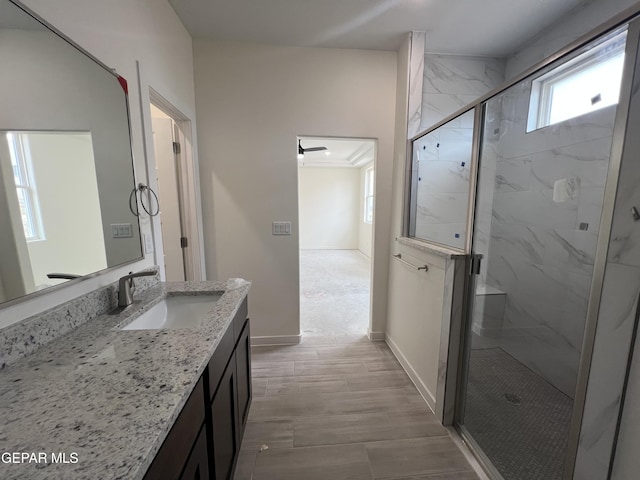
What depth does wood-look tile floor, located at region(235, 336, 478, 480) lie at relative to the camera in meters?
1.34

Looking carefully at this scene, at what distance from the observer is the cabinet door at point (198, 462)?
2.33 ft

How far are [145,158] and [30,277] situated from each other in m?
0.88

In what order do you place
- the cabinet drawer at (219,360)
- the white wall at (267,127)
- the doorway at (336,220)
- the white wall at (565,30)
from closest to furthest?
the cabinet drawer at (219,360) < the white wall at (565,30) < the white wall at (267,127) < the doorway at (336,220)

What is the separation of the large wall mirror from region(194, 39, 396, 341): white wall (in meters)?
1.01

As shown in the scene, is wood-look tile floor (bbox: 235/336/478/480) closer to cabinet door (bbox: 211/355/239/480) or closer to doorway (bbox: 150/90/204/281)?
cabinet door (bbox: 211/355/239/480)

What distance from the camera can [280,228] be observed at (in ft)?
7.80

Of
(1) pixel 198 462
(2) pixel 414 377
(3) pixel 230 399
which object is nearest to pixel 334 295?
(2) pixel 414 377

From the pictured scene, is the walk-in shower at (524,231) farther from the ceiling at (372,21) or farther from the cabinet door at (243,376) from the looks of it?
the cabinet door at (243,376)

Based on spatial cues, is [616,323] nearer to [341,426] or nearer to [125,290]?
[341,426]

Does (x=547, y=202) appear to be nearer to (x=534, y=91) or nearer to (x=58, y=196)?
(x=534, y=91)

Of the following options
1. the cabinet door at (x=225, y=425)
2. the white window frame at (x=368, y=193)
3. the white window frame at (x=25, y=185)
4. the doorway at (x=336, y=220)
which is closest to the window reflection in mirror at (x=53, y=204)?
the white window frame at (x=25, y=185)

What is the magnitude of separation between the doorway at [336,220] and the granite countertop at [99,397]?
2.87m

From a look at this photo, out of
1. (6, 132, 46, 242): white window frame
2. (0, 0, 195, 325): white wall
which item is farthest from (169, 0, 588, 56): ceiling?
(6, 132, 46, 242): white window frame

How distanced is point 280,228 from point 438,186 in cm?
155
